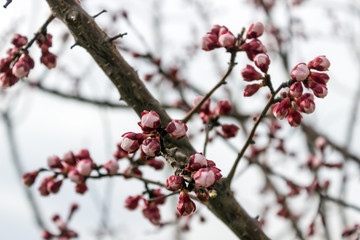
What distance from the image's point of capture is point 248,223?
61.9 inches

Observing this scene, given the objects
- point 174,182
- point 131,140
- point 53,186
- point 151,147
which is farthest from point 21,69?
point 174,182

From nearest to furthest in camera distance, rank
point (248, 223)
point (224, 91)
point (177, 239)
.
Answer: point (248, 223), point (224, 91), point (177, 239)

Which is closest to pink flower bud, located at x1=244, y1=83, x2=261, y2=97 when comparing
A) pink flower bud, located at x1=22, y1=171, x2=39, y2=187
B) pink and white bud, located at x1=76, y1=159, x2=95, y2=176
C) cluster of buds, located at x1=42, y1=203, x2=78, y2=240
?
pink and white bud, located at x1=76, y1=159, x2=95, y2=176

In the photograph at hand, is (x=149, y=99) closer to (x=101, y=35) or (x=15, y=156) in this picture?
(x=101, y=35)

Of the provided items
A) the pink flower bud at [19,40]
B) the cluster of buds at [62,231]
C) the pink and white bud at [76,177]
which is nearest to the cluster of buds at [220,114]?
the pink and white bud at [76,177]

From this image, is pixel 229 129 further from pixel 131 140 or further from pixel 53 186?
pixel 53 186

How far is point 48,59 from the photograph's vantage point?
1.81 m

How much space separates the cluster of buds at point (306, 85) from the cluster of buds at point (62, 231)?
176 centimetres

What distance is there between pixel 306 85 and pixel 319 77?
6 centimetres

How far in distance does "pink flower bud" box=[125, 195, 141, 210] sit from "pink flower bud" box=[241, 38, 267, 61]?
939 millimetres

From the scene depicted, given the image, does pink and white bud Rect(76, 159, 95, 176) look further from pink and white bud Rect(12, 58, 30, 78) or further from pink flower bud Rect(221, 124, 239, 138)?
pink flower bud Rect(221, 124, 239, 138)

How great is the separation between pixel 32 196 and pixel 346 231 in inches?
180

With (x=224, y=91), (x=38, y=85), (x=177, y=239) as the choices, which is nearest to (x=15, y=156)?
(x=38, y=85)

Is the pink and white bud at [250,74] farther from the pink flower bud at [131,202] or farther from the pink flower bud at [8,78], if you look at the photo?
the pink flower bud at [8,78]
